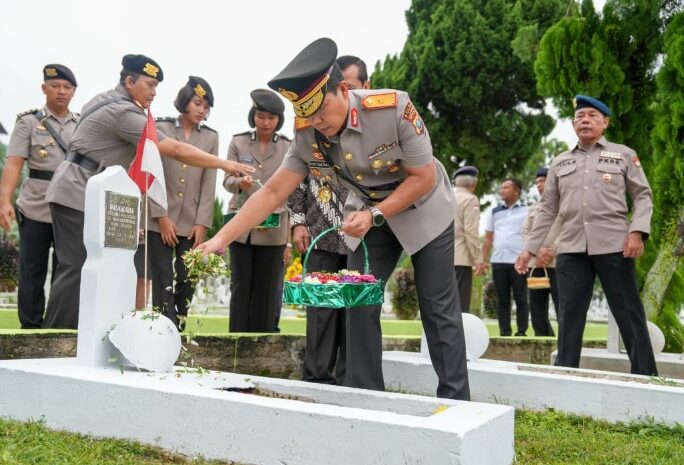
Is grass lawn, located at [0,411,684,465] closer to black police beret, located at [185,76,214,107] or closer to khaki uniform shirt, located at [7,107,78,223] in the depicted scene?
khaki uniform shirt, located at [7,107,78,223]

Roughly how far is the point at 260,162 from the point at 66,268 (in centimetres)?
195

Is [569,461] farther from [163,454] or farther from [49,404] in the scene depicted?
[49,404]

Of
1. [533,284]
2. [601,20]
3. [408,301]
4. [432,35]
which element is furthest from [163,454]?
[432,35]

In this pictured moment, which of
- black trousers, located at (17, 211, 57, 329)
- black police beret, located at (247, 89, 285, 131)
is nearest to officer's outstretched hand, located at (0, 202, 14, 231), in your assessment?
black trousers, located at (17, 211, 57, 329)

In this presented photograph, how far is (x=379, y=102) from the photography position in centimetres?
352

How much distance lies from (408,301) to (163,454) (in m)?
13.6

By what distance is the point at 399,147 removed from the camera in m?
3.57

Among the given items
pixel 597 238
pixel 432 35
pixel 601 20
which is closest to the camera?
pixel 597 238

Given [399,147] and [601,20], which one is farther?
[601,20]

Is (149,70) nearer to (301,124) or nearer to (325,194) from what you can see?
(325,194)

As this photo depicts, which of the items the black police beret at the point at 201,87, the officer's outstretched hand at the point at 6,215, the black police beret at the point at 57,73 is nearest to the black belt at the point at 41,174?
the officer's outstretched hand at the point at 6,215

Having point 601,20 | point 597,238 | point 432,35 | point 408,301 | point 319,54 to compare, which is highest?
point 432,35

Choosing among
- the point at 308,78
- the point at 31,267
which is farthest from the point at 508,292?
the point at 308,78

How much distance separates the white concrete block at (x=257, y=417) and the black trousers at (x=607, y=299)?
→ 2355mm
